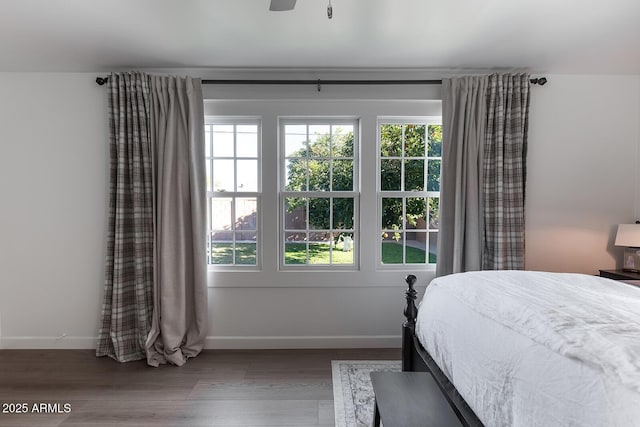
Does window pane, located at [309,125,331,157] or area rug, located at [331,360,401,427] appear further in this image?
window pane, located at [309,125,331,157]

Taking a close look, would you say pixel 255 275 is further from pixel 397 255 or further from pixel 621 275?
pixel 621 275

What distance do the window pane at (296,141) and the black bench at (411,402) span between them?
200cm

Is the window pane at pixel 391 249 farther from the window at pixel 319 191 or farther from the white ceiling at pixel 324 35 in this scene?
the white ceiling at pixel 324 35

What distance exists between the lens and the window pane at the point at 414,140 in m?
2.89

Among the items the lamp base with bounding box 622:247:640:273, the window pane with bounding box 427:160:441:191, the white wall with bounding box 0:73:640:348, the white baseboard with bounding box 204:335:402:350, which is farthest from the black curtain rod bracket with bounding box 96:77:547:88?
the white baseboard with bounding box 204:335:402:350

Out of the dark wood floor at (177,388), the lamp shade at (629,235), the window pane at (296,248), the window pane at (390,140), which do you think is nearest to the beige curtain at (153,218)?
the dark wood floor at (177,388)

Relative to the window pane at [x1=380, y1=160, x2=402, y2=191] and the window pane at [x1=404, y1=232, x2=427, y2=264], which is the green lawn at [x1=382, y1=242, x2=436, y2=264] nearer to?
the window pane at [x1=404, y1=232, x2=427, y2=264]

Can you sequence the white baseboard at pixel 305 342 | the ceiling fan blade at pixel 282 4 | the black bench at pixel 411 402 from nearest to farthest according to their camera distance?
the black bench at pixel 411 402
the ceiling fan blade at pixel 282 4
the white baseboard at pixel 305 342

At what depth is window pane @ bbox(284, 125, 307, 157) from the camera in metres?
2.88

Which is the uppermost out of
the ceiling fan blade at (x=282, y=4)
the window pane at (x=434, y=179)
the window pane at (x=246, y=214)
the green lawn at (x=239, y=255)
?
the ceiling fan blade at (x=282, y=4)

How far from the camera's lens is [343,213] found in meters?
2.89

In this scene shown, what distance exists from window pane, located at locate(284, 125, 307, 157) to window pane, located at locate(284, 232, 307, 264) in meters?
0.76

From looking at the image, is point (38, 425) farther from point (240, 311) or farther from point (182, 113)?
point (182, 113)

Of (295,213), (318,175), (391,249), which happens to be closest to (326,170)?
(318,175)
